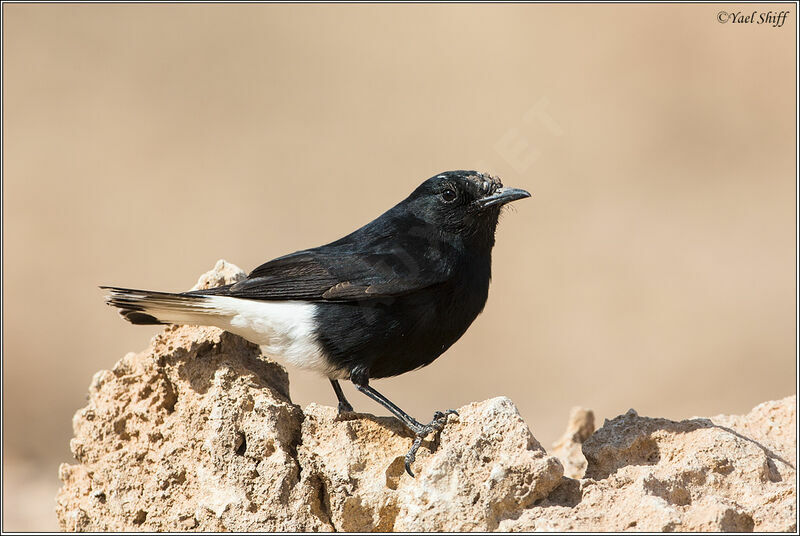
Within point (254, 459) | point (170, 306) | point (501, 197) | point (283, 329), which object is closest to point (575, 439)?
point (501, 197)

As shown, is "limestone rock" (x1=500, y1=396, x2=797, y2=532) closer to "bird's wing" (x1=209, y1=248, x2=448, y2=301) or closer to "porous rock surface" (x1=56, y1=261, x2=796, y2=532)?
"porous rock surface" (x1=56, y1=261, x2=796, y2=532)

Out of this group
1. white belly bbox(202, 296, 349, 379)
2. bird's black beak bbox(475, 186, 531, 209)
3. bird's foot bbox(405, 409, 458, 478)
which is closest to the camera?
bird's foot bbox(405, 409, 458, 478)

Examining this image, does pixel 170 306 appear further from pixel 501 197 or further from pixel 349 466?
pixel 501 197

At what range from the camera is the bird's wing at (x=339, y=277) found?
241 inches

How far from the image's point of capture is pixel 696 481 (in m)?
5.01

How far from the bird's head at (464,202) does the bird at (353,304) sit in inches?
0.9

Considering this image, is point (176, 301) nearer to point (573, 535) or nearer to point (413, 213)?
point (413, 213)

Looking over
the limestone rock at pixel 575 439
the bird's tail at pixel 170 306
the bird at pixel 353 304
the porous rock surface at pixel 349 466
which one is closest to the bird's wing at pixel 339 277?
the bird at pixel 353 304

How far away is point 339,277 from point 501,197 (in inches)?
48.3

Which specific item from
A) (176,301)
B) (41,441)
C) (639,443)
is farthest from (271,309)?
(41,441)

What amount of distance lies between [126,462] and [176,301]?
99cm

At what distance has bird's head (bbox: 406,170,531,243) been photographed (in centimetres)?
655

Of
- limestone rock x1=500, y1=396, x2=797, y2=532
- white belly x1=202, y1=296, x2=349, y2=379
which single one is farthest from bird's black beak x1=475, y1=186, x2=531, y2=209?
limestone rock x1=500, y1=396, x2=797, y2=532

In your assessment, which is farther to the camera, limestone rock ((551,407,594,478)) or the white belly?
limestone rock ((551,407,594,478))
